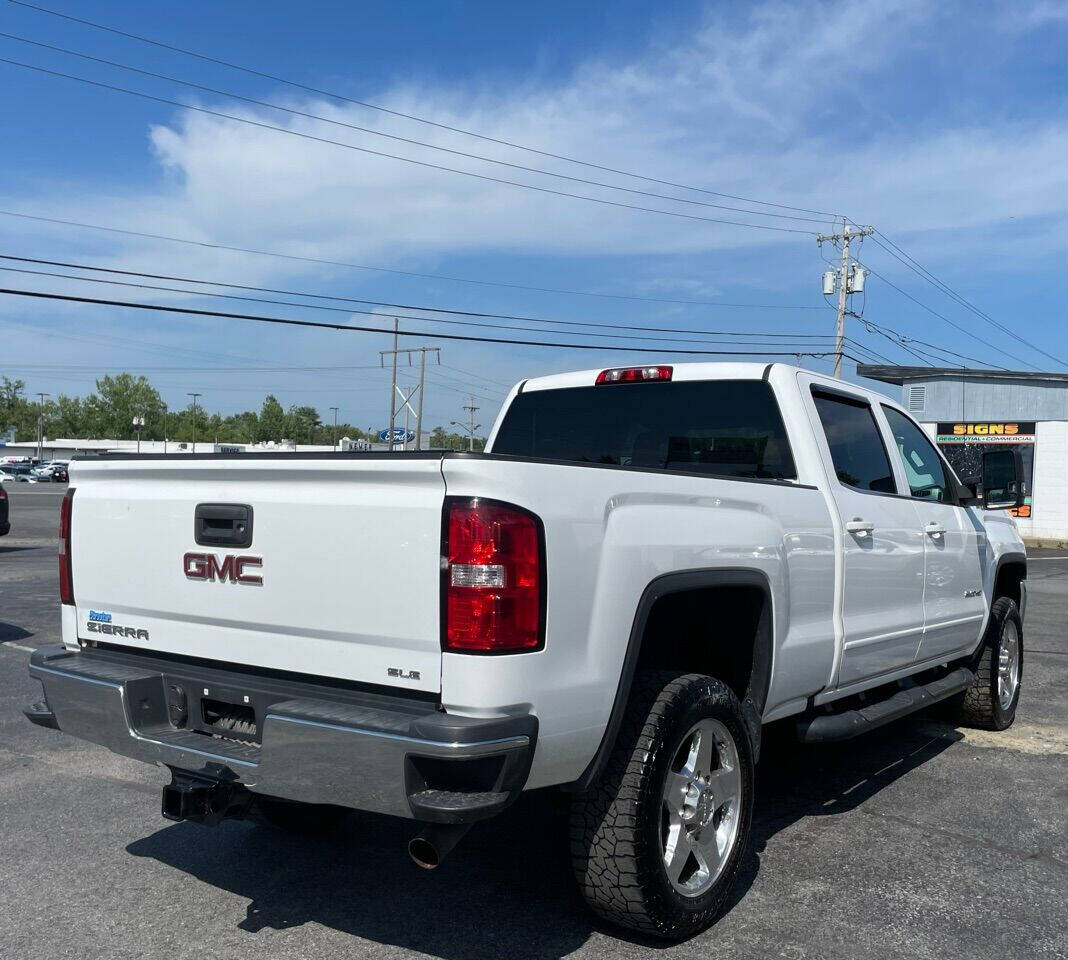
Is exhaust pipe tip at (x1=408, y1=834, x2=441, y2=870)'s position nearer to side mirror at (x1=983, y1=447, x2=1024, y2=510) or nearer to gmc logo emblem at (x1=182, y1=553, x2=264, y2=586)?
gmc logo emblem at (x1=182, y1=553, x2=264, y2=586)

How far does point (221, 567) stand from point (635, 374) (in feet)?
7.80

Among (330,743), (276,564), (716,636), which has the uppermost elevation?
(276,564)

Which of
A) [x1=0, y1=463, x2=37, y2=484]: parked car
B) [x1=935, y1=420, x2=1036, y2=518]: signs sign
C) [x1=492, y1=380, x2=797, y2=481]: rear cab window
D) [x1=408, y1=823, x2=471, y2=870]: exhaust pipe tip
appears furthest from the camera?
[x1=0, y1=463, x2=37, y2=484]: parked car

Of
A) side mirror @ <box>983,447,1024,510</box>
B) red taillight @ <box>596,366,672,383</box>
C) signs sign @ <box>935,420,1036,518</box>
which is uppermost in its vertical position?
signs sign @ <box>935,420,1036,518</box>

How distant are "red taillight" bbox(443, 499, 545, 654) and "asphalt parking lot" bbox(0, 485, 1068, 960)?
1074mm

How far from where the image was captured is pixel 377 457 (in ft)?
9.78

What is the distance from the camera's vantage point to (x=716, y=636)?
13.1 ft

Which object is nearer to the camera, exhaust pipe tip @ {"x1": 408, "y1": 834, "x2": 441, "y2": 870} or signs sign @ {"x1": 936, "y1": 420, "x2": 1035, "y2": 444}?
exhaust pipe tip @ {"x1": 408, "y1": 834, "x2": 441, "y2": 870}

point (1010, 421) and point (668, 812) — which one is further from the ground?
point (1010, 421)

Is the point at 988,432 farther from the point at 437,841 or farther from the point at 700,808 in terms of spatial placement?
the point at 437,841

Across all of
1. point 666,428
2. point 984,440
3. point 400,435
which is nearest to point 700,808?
point 666,428

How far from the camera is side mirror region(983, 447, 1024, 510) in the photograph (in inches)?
242

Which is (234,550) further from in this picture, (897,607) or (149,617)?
(897,607)

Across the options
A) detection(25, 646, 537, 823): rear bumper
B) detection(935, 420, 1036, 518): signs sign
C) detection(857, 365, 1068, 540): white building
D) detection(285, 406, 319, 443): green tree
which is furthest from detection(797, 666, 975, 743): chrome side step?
detection(285, 406, 319, 443): green tree
